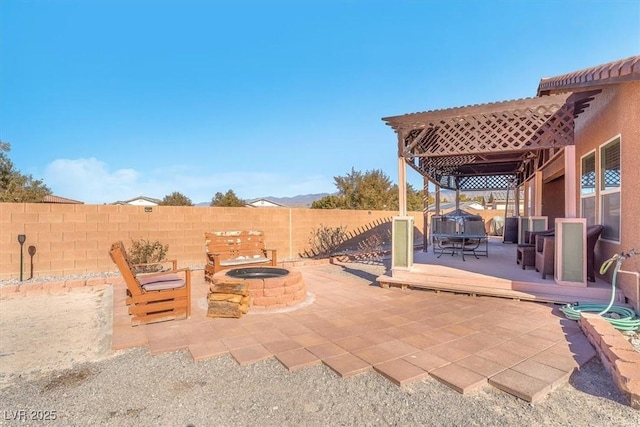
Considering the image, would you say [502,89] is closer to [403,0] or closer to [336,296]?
[403,0]

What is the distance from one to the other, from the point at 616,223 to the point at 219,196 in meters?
29.5

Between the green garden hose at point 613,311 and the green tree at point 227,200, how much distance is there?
26.5 metres

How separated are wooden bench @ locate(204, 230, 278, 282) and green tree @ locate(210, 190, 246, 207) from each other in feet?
71.8

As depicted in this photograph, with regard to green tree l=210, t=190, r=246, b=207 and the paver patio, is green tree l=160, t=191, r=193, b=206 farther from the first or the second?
the paver patio

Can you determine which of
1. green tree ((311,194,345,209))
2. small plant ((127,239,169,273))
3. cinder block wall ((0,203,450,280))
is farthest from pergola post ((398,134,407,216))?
green tree ((311,194,345,209))

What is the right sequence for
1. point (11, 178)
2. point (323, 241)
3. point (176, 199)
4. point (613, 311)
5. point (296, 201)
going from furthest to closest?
point (296, 201)
point (176, 199)
point (11, 178)
point (323, 241)
point (613, 311)

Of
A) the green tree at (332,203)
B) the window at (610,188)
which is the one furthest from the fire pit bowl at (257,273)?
the green tree at (332,203)

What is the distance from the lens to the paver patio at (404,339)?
2717mm

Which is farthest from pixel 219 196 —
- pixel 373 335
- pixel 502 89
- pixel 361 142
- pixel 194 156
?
pixel 373 335

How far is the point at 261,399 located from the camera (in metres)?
2.37

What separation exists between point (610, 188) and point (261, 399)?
604 centimetres

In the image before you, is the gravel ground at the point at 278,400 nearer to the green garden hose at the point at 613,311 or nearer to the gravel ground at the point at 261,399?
the gravel ground at the point at 261,399

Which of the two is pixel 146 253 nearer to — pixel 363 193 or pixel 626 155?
pixel 626 155

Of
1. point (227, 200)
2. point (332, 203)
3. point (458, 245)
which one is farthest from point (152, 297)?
point (227, 200)
